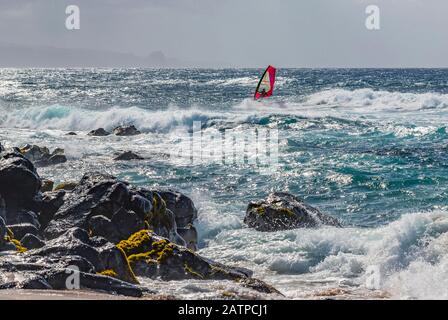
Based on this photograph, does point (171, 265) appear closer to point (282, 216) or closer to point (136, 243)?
point (136, 243)

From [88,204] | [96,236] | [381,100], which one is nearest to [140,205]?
[88,204]

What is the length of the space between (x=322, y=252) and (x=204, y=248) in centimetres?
305

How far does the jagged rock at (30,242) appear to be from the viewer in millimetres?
11227

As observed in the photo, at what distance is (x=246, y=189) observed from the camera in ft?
73.4

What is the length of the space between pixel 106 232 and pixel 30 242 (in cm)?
163

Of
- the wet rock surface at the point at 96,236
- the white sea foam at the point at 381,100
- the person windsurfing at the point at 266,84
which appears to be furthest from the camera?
the white sea foam at the point at 381,100

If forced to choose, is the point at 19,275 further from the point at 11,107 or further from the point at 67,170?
the point at 11,107

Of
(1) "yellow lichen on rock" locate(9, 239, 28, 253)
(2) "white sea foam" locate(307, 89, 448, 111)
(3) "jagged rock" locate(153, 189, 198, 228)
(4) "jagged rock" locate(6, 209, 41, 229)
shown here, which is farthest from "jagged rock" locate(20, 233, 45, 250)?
(2) "white sea foam" locate(307, 89, 448, 111)

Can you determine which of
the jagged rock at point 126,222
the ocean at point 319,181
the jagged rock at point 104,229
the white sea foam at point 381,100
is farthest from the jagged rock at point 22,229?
the white sea foam at point 381,100

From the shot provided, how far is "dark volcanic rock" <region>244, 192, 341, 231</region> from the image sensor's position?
1625cm

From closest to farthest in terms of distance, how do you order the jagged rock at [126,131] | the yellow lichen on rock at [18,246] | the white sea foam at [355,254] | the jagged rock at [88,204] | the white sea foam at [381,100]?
the yellow lichen on rock at [18,246], the white sea foam at [355,254], the jagged rock at [88,204], the jagged rock at [126,131], the white sea foam at [381,100]

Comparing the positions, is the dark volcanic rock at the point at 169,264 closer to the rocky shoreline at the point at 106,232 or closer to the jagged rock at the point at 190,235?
the rocky shoreline at the point at 106,232

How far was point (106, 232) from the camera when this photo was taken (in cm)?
1240

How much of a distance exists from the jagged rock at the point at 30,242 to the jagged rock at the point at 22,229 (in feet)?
1.77
